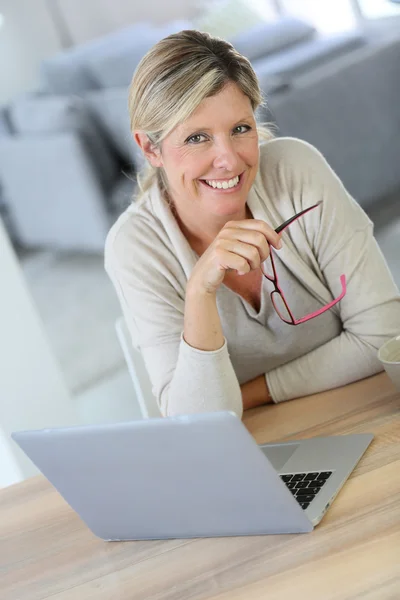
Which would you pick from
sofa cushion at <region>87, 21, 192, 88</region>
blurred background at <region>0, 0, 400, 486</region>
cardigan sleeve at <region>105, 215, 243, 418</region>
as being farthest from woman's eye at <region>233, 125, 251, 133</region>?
sofa cushion at <region>87, 21, 192, 88</region>

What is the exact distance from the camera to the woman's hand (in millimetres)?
1146

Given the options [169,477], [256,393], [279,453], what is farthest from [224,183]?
[169,477]

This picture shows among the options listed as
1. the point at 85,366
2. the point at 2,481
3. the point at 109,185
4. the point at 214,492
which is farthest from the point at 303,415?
the point at 109,185

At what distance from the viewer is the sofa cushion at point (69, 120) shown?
141 inches

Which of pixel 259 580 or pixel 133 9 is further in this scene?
pixel 133 9

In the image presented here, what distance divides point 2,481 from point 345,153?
1949mm

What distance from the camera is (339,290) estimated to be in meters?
1.36

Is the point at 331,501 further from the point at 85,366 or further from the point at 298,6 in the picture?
the point at 298,6

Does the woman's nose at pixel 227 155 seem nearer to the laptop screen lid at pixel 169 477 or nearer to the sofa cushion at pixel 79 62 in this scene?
the laptop screen lid at pixel 169 477

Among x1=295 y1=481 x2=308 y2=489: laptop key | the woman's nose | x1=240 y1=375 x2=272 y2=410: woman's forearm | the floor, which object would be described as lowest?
the floor

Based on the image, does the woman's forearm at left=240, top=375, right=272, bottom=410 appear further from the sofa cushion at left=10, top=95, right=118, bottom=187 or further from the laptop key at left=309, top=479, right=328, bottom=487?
the sofa cushion at left=10, top=95, right=118, bottom=187

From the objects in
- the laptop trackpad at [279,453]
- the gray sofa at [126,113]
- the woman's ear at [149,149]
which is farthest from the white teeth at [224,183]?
the gray sofa at [126,113]

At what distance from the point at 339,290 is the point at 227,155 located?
27 centimetres

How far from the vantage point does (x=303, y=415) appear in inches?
47.4
